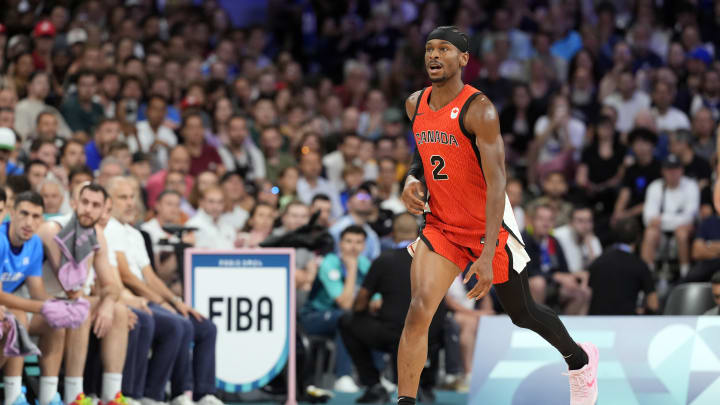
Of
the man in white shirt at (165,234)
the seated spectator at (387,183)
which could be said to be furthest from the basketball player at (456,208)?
the seated spectator at (387,183)

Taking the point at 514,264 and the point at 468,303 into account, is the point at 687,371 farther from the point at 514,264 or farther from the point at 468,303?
the point at 468,303

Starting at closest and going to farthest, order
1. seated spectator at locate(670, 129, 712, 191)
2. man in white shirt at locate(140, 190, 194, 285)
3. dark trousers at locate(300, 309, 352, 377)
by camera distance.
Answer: man in white shirt at locate(140, 190, 194, 285), dark trousers at locate(300, 309, 352, 377), seated spectator at locate(670, 129, 712, 191)

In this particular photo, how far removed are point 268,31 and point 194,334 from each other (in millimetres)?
9615

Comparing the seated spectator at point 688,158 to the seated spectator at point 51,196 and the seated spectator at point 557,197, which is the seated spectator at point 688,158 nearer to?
the seated spectator at point 557,197

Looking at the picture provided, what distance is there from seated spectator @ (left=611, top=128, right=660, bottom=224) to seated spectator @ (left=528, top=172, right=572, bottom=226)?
2.33ft

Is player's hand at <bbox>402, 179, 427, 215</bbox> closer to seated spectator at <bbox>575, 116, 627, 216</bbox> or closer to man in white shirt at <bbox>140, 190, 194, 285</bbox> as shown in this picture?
man in white shirt at <bbox>140, 190, 194, 285</bbox>

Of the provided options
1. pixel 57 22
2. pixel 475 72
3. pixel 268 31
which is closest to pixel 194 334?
A: pixel 57 22

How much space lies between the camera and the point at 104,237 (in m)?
8.10

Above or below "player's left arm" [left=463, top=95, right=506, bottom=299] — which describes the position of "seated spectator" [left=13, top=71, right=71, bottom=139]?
above

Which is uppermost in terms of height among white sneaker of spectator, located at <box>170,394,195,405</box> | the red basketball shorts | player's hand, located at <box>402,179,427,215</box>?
player's hand, located at <box>402,179,427,215</box>

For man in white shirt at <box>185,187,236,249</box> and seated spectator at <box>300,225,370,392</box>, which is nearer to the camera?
seated spectator at <box>300,225,370,392</box>

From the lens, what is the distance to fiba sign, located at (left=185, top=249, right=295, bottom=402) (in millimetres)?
8633

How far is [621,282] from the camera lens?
10062mm

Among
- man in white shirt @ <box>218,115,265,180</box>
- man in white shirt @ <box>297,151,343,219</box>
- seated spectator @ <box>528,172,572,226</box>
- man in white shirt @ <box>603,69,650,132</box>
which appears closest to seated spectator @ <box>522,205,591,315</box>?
seated spectator @ <box>528,172,572,226</box>
